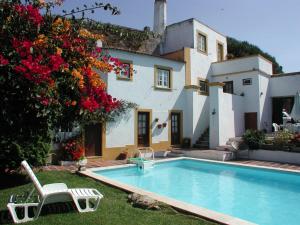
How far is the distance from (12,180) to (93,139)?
247 inches

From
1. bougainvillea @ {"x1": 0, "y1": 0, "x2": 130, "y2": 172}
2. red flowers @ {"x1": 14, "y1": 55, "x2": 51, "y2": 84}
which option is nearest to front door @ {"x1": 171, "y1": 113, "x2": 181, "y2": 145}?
bougainvillea @ {"x1": 0, "y1": 0, "x2": 130, "y2": 172}

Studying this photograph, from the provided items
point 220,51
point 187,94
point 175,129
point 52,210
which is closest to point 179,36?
point 220,51

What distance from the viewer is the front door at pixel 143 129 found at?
673 inches

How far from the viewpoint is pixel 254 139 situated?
1603 cm

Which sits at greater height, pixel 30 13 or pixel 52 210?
pixel 30 13

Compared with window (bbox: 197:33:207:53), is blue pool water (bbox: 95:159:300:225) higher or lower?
lower

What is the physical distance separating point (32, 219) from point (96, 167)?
23.9ft

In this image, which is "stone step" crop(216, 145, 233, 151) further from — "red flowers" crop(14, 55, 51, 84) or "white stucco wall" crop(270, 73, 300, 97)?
"red flowers" crop(14, 55, 51, 84)

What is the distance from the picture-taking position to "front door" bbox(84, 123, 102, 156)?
14.9 metres

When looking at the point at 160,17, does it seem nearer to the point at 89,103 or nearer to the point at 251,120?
the point at 251,120

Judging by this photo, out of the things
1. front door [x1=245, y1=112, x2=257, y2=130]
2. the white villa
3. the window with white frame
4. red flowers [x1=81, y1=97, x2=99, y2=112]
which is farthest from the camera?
front door [x1=245, y1=112, x2=257, y2=130]

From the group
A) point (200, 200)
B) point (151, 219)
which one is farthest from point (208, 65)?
point (151, 219)

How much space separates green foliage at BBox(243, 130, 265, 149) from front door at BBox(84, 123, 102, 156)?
8.50m

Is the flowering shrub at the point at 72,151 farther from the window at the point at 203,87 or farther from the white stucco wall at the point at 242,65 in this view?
the white stucco wall at the point at 242,65
